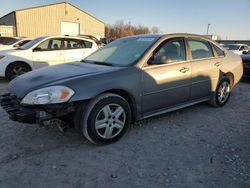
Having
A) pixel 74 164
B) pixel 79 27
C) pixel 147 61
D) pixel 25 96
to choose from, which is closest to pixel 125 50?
pixel 147 61

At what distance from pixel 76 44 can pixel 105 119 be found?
604 centimetres

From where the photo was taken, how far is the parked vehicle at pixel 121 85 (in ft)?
10.00

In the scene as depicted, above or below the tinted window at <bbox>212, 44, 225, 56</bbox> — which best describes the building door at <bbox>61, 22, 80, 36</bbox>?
above

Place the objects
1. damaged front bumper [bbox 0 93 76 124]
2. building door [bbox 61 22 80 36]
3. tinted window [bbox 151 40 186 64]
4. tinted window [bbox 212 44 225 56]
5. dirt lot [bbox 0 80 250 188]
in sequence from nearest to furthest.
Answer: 1. dirt lot [bbox 0 80 250 188]
2. damaged front bumper [bbox 0 93 76 124]
3. tinted window [bbox 151 40 186 64]
4. tinted window [bbox 212 44 225 56]
5. building door [bbox 61 22 80 36]

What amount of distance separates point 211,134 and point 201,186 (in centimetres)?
148

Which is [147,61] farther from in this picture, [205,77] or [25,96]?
[25,96]

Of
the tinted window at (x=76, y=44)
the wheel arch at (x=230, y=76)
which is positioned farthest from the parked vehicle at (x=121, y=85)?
the tinted window at (x=76, y=44)

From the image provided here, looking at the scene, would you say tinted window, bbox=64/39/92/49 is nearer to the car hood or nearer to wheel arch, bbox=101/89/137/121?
the car hood

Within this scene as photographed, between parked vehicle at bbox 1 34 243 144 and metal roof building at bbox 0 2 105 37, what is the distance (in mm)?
28362

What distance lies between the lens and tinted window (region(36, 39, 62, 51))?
7.98 m

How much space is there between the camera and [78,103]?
310cm

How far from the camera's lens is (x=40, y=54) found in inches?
311

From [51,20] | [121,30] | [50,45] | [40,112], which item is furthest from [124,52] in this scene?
[121,30]

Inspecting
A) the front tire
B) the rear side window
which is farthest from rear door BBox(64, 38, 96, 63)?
the front tire
